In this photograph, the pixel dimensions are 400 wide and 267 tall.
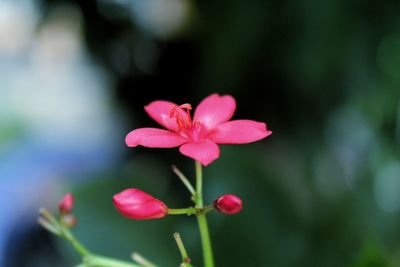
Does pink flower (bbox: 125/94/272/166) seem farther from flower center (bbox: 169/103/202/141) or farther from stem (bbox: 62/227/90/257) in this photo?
stem (bbox: 62/227/90/257)

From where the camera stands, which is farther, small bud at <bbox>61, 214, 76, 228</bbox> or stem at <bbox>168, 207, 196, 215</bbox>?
small bud at <bbox>61, 214, 76, 228</bbox>

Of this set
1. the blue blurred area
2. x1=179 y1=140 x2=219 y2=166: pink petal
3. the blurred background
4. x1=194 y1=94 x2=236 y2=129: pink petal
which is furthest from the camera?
the blue blurred area

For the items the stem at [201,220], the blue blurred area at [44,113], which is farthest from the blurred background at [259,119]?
the stem at [201,220]

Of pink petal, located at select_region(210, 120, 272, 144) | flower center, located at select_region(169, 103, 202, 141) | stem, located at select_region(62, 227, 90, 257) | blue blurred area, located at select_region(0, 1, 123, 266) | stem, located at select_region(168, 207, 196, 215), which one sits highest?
blue blurred area, located at select_region(0, 1, 123, 266)

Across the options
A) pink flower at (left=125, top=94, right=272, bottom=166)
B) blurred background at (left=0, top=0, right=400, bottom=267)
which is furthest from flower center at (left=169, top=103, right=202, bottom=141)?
blurred background at (left=0, top=0, right=400, bottom=267)

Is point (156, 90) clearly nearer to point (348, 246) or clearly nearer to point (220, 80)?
point (220, 80)

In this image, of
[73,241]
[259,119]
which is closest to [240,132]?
[73,241]

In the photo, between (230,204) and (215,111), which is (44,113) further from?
(230,204)
